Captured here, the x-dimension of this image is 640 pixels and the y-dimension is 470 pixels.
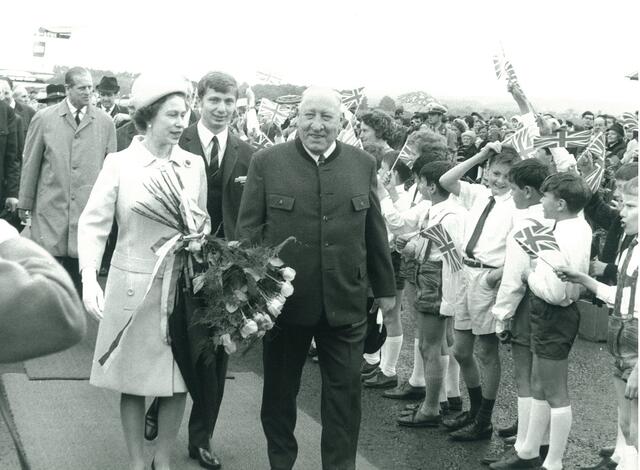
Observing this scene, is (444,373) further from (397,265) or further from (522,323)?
(397,265)

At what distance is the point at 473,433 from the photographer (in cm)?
642

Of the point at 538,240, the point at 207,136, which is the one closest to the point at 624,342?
the point at 538,240

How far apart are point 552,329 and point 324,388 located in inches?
52.1

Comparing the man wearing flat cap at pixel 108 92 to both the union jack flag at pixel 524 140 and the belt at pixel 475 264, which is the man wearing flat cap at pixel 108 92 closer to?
the union jack flag at pixel 524 140

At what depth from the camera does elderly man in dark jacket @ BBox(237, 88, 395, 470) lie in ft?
16.9

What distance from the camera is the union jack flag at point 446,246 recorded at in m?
6.35

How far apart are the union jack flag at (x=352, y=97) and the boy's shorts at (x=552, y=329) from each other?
518cm

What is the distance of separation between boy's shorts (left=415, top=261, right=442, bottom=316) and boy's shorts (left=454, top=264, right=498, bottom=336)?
330 millimetres

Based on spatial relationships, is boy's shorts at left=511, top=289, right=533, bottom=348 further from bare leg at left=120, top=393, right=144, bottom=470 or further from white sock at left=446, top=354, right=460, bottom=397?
bare leg at left=120, top=393, right=144, bottom=470

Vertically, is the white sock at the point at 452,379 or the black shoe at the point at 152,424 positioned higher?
the white sock at the point at 452,379

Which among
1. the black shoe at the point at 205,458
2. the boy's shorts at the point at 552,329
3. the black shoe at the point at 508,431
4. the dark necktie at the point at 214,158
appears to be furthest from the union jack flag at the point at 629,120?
the black shoe at the point at 205,458

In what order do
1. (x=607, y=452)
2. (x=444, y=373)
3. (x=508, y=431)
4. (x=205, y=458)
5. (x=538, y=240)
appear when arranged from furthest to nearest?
(x=444, y=373) < (x=508, y=431) < (x=607, y=452) < (x=205, y=458) < (x=538, y=240)

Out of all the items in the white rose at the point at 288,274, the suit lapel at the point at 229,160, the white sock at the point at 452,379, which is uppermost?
the suit lapel at the point at 229,160

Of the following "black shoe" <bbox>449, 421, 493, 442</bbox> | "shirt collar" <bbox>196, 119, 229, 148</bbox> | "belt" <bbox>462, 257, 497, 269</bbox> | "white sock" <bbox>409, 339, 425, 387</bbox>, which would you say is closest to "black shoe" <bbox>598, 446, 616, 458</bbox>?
"black shoe" <bbox>449, 421, 493, 442</bbox>
